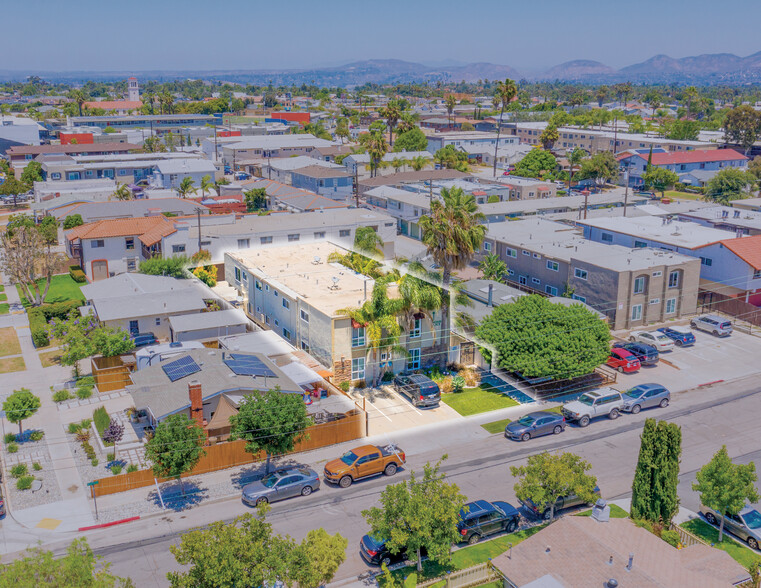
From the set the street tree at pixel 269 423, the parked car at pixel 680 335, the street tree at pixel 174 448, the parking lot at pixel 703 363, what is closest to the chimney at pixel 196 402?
the street tree at pixel 269 423

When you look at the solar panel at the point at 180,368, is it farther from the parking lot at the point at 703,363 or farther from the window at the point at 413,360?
the parking lot at the point at 703,363

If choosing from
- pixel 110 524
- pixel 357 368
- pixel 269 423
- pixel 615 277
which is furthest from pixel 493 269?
pixel 110 524

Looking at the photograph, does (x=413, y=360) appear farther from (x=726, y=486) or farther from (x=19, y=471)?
(x=19, y=471)

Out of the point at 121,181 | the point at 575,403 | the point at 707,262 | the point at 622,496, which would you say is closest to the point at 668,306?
the point at 707,262

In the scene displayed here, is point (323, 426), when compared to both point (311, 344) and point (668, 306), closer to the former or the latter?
point (311, 344)

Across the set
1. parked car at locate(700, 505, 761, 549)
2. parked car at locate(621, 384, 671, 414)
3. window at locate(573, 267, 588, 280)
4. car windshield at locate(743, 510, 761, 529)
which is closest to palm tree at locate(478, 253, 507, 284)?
window at locate(573, 267, 588, 280)

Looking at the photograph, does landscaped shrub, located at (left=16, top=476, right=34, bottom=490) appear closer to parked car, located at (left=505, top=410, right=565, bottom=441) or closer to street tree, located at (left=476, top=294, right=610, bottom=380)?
parked car, located at (left=505, top=410, right=565, bottom=441)
